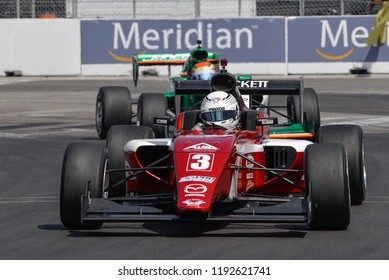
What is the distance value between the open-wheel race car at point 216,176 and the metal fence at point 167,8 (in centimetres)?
2070

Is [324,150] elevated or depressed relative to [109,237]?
elevated

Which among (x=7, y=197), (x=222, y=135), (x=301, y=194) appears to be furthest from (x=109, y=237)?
(x=7, y=197)

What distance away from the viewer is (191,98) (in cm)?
1766

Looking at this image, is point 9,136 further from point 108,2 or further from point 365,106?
point 108,2

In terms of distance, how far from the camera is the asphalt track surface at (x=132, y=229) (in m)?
8.85

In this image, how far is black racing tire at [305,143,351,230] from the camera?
9539 millimetres

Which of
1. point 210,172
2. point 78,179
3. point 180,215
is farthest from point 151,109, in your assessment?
point 180,215

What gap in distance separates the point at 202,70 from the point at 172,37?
46.2 ft

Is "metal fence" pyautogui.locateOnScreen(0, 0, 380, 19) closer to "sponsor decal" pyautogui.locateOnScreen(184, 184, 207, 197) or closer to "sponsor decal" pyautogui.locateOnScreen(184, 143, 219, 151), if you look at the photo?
"sponsor decal" pyautogui.locateOnScreen(184, 143, 219, 151)

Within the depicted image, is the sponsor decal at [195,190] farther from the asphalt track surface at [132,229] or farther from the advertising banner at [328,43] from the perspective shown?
the advertising banner at [328,43]

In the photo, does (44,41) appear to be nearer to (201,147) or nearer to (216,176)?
(201,147)

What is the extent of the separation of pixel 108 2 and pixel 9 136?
1447cm

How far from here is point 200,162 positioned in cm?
960

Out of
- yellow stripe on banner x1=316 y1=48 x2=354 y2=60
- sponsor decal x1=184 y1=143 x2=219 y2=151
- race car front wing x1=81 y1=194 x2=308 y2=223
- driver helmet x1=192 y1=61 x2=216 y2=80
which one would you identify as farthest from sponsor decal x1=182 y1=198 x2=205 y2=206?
yellow stripe on banner x1=316 y1=48 x2=354 y2=60
